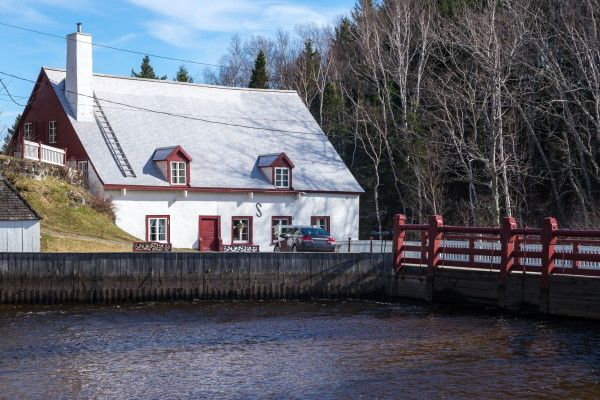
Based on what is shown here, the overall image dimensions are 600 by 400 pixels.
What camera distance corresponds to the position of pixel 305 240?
38.6 m

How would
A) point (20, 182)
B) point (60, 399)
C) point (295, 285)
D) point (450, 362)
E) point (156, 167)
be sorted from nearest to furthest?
point (60, 399), point (450, 362), point (295, 285), point (20, 182), point (156, 167)

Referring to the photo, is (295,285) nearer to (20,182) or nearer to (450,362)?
(450,362)

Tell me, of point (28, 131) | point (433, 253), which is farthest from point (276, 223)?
point (433, 253)

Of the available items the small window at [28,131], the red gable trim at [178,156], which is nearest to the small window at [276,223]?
the red gable trim at [178,156]

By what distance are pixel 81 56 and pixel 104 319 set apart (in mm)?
22551

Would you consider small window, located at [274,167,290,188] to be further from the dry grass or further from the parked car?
the dry grass

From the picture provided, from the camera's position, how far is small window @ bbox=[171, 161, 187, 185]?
42188 millimetres

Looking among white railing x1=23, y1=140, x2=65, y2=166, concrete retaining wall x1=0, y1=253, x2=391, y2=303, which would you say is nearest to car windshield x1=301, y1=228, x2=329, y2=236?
concrete retaining wall x1=0, y1=253, x2=391, y2=303

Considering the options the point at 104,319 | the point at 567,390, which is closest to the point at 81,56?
the point at 104,319

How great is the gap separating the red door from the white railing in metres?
7.47

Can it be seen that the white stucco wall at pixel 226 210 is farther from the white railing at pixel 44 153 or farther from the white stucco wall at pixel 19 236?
the white stucco wall at pixel 19 236

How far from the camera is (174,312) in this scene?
26.3 m

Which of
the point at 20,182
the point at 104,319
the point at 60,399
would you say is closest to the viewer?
the point at 60,399

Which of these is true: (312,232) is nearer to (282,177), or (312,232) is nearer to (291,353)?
(282,177)
